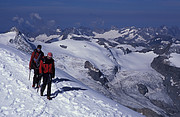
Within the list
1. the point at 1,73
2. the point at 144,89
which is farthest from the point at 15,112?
the point at 144,89

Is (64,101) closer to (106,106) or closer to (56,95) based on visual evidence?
(56,95)

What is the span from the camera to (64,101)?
17.8m

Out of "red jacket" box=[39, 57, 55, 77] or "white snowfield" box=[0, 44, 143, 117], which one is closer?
"white snowfield" box=[0, 44, 143, 117]

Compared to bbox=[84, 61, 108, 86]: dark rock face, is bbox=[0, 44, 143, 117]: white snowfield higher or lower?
higher

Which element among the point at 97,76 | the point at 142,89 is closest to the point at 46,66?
the point at 97,76

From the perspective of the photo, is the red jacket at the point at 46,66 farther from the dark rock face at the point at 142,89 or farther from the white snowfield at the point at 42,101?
the dark rock face at the point at 142,89

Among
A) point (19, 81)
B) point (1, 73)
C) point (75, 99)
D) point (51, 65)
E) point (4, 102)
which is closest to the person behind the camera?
point (4, 102)

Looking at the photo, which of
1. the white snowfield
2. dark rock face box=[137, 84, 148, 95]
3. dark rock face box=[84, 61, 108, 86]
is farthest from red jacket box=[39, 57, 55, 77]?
dark rock face box=[137, 84, 148, 95]

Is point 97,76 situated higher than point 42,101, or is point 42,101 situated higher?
point 42,101

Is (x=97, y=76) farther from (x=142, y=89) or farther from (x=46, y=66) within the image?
(x=46, y=66)

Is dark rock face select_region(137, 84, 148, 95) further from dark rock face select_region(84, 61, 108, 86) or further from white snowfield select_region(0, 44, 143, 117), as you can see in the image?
white snowfield select_region(0, 44, 143, 117)

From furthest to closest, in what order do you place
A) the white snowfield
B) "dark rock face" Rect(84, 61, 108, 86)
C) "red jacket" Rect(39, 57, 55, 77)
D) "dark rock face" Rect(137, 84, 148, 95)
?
"dark rock face" Rect(84, 61, 108, 86) < "dark rock face" Rect(137, 84, 148, 95) < "red jacket" Rect(39, 57, 55, 77) < the white snowfield

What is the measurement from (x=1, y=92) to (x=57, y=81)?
23.6ft

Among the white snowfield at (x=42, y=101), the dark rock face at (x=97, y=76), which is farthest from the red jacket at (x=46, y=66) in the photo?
the dark rock face at (x=97, y=76)
